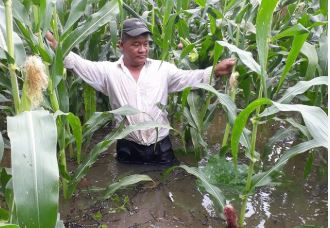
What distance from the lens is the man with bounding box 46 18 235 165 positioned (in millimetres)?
3123

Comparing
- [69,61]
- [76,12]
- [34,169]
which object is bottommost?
[34,169]

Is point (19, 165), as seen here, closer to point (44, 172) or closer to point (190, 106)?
point (44, 172)

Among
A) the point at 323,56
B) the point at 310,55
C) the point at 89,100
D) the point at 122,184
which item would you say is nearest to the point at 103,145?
the point at 122,184

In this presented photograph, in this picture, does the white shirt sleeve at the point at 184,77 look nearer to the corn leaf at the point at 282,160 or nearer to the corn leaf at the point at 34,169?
the corn leaf at the point at 282,160

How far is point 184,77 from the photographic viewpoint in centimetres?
315

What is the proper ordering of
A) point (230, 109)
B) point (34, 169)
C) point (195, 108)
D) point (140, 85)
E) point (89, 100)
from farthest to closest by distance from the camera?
point (89, 100), point (140, 85), point (195, 108), point (230, 109), point (34, 169)

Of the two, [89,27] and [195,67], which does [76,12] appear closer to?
[89,27]

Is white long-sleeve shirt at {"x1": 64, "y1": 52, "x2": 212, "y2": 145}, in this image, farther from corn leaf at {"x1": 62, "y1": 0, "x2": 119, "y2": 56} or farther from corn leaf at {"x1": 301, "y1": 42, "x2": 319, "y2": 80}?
corn leaf at {"x1": 301, "y1": 42, "x2": 319, "y2": 80}

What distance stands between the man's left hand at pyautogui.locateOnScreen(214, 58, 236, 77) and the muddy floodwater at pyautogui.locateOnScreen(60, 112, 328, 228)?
809 mm

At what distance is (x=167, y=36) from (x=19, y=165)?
1.62 m

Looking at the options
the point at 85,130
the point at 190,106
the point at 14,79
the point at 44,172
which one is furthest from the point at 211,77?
the point at 44,172

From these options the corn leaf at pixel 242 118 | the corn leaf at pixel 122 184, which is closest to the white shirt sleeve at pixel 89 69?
the corn leaf at pixel 122 184

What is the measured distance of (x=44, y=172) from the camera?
1.25 meters

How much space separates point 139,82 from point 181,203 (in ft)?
3.06
